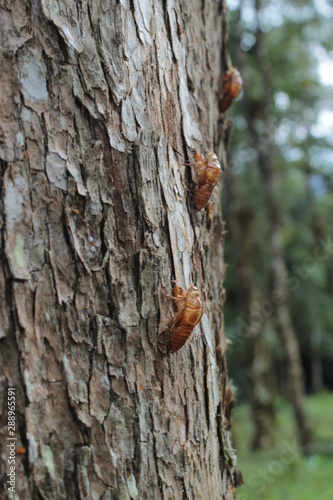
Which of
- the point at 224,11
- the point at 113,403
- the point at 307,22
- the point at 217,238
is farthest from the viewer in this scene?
the point at 307,22

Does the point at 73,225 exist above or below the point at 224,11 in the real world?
below

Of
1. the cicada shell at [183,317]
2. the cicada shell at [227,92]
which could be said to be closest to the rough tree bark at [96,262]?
the cicada shell at [183,317]

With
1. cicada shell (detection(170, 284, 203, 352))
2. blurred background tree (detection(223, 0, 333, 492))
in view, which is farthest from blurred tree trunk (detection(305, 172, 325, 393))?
cicada shell (detection(170, 284, 203, 352))

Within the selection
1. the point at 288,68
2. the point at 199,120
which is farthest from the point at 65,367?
the point at 288,68

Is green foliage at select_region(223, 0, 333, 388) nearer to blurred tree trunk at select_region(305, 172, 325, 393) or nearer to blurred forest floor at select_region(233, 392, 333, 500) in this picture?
blurred tree trunk at select_region(305, 172, 325, 393)

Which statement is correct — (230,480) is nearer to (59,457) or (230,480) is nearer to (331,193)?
(59,457)

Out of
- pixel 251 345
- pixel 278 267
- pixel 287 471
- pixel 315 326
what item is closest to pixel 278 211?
pixel 278 267

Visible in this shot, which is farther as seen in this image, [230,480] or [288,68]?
[288,68]
